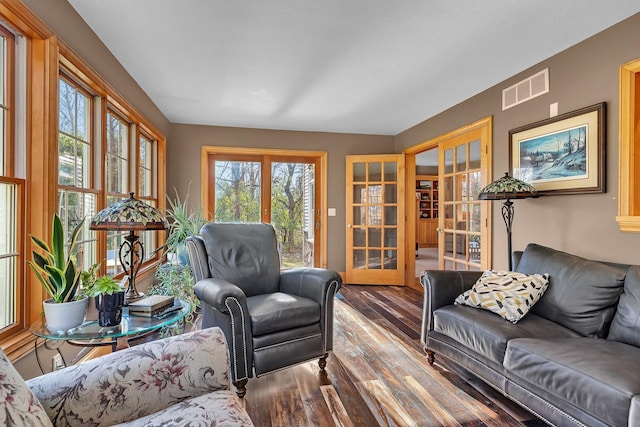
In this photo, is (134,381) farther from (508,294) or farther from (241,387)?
(508,294)

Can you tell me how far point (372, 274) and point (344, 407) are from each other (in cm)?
324

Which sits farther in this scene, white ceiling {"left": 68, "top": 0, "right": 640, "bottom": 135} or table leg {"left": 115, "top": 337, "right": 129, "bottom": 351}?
white ceiling {"left": 68, "top": 0, "right": 640, "bottom": 135}

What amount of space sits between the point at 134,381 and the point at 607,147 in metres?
3.01

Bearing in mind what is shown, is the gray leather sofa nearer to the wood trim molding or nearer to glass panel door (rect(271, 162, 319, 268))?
the wood trim molding

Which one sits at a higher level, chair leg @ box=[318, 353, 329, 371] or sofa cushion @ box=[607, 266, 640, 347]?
sofa cushion @ box=[607, 266, 640, 347]

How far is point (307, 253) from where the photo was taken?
5520mm

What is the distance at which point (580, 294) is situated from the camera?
203 cm

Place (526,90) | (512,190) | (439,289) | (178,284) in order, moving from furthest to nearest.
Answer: (178,284), (526,90), (512,190), (439,289)

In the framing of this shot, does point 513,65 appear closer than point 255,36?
No

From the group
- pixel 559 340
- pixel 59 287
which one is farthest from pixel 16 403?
pixel 559 340

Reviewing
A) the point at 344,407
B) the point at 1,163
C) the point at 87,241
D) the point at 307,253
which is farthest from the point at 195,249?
the point at 307,253

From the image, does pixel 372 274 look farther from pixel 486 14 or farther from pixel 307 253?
pixel 486 14

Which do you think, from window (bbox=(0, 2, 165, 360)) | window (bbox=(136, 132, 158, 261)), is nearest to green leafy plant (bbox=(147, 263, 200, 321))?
window (bbox=(136, 132, 158, 261))

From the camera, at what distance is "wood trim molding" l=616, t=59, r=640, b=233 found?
2.18m
